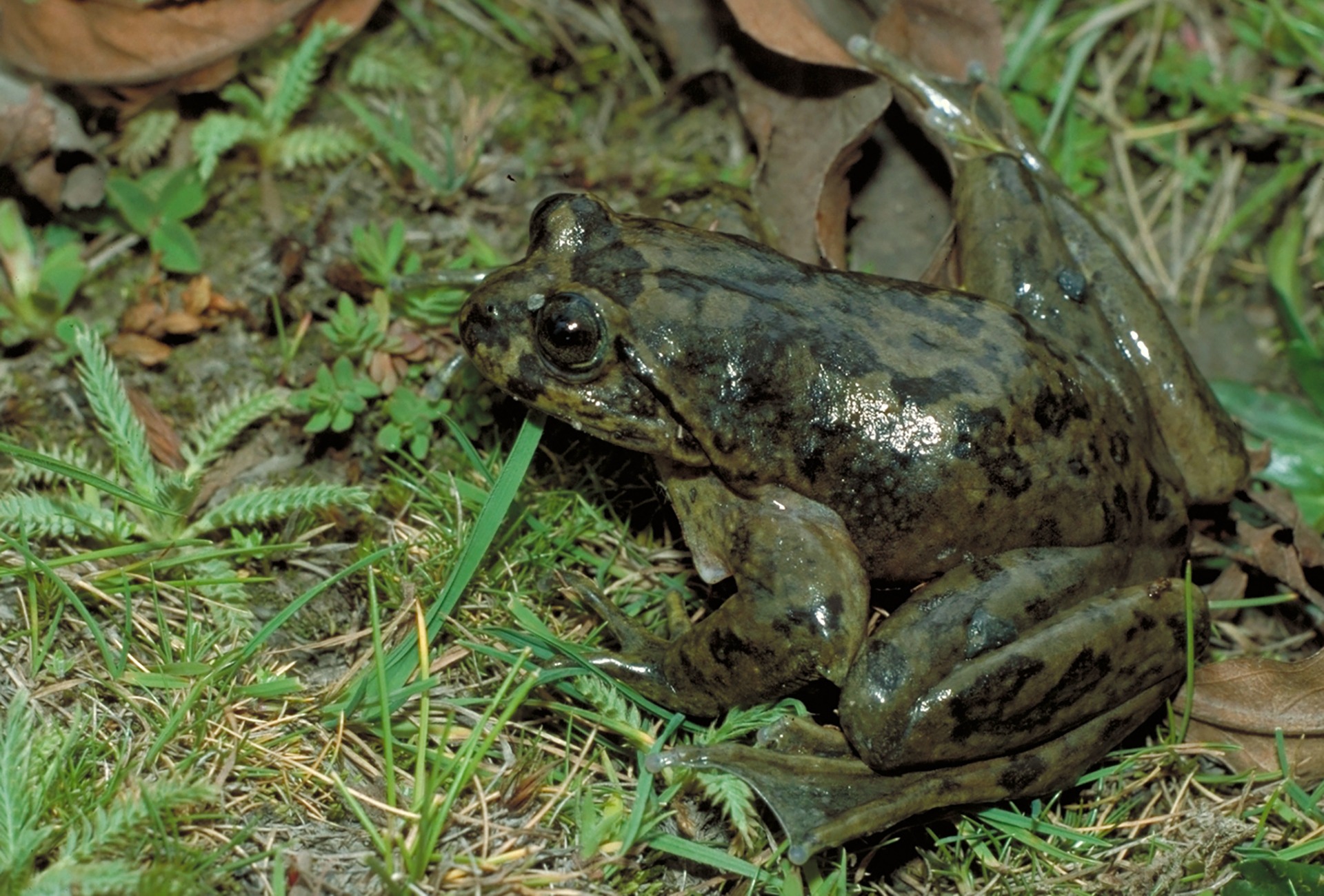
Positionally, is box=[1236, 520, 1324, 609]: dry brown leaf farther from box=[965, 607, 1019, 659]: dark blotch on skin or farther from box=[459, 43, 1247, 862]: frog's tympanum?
box=[965, 607, 1019, 659]: dark blotch on skin

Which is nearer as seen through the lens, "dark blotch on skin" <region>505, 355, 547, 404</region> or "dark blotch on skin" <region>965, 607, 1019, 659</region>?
"dark blotch on skin" <region>965, 607, 1019, 659</region>

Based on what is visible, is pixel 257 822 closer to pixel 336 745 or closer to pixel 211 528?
pixel 336 745

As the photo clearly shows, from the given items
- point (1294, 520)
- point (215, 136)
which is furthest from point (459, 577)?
point (1294, 520)

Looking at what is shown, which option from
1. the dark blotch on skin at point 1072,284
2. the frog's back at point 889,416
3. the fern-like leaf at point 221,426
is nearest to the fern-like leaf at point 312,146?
the fern-like leaf at point 221,426

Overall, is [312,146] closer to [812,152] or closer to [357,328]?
[357,328]

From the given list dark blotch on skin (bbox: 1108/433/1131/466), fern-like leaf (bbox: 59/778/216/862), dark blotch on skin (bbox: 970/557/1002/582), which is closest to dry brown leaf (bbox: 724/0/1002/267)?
dark blotch on skin (bbox: 1108/433/1131/466)

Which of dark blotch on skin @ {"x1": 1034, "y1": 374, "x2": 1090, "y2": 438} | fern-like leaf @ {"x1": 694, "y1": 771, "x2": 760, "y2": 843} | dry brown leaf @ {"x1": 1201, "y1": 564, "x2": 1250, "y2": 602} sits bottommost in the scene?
fern-like leaf @ {"x1": 694, "y1": 771, "x2": 760, "y2": 843}
